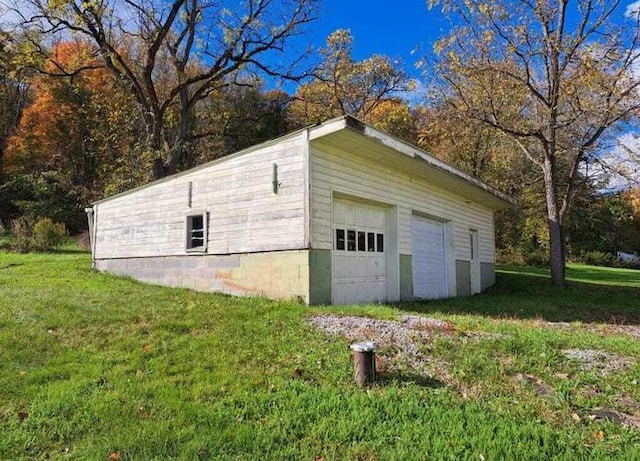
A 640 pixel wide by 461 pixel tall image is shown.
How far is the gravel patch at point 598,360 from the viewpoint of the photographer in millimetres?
4461

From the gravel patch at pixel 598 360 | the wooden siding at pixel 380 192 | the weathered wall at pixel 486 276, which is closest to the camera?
the gravel patch at pixel 598 360

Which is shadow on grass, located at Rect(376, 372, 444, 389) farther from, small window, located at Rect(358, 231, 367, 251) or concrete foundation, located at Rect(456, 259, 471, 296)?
concrete foundation, located at Rect(456, 259, 471, 296)

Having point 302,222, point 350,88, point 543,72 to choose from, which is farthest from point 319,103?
point 302,222

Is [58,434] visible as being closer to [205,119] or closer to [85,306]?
[85,306]

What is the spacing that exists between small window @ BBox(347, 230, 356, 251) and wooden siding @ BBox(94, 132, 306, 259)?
1475 millimetres

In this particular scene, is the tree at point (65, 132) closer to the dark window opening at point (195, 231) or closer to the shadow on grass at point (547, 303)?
the dark window opening at point (195, 231)

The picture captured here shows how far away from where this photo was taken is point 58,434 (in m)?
3.40

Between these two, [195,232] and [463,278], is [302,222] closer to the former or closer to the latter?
[195,232]

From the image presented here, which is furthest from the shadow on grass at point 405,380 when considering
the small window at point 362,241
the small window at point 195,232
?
the small window at point 195,232

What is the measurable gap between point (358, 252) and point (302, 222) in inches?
74.4

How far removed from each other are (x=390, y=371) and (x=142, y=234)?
8.87m

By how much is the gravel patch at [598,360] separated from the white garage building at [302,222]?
166 inches

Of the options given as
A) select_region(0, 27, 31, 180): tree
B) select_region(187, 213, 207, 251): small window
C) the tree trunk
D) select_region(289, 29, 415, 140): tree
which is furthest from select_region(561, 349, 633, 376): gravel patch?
select_region(0, 27, 31, 180): tree

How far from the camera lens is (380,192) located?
10.1m
